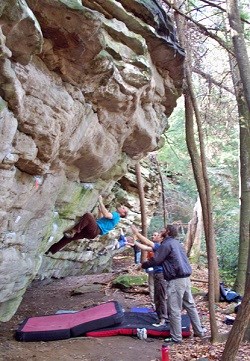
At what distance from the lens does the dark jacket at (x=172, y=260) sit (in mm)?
6809

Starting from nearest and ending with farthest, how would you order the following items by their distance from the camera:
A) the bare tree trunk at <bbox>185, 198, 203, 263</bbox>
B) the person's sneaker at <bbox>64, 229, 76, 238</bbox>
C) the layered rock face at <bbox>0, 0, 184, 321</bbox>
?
1. the layered rock face at <bbox>0, 0, 184, 321</bbox>
2. the person's sneaker at <bbox>64, 229, 76, 238</bbox>
3. the bare tree trunk at <bbox>185, 198, 203, 263</bbox>

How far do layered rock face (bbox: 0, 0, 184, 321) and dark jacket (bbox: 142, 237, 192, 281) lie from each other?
2.02 metres

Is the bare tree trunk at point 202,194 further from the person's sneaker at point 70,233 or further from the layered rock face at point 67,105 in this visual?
the person's sneaker at point 70,233

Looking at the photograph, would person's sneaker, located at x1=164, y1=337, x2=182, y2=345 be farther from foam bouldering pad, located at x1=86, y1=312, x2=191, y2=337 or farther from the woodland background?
the woodland background

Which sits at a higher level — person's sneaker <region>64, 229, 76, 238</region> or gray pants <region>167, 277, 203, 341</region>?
person's sneaker <region>64, 229, 76, 238</region>

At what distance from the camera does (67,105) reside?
5.19 meters

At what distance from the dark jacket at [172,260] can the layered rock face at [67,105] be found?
6.64ft

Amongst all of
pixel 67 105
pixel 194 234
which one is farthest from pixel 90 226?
pixel 194 234

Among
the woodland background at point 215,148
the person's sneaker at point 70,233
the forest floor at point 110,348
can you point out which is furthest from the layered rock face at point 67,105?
the woodland background at point 215,148

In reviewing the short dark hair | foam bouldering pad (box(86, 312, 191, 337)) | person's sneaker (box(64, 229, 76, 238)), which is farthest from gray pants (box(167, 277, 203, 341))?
person's sneaker (box(64, 229, 76, 238))

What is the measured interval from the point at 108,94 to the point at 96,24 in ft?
5.37

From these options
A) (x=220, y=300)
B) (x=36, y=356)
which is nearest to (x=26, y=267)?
(x=36, y=356)

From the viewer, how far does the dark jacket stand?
6.81m

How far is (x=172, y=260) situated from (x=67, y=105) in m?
3.37
